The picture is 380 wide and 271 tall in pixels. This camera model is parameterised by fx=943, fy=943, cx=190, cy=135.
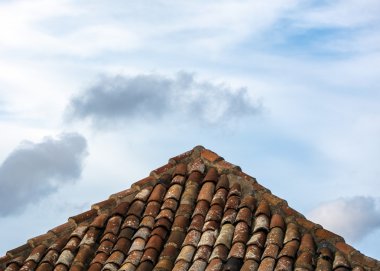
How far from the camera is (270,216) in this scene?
1350 cm

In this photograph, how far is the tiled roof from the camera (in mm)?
12641

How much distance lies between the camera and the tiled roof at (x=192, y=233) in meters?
12.6

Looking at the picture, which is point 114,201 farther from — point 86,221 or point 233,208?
point 233,208

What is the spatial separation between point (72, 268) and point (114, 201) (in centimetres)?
157

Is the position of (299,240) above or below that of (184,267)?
above

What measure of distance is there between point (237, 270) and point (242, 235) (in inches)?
29.1

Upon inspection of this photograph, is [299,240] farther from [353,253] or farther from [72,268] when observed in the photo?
[72,268]

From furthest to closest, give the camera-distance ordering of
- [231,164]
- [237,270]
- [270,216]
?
[231,164]
[270,216]
[237,270]

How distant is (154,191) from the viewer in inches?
557

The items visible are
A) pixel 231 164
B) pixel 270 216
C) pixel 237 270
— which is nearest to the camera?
pixel 237 270

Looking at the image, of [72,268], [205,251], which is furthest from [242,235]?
[72,268]

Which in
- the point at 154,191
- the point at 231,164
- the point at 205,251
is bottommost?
the point at 205,251

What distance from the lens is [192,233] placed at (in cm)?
1312

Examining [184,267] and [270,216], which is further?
[270,216]
